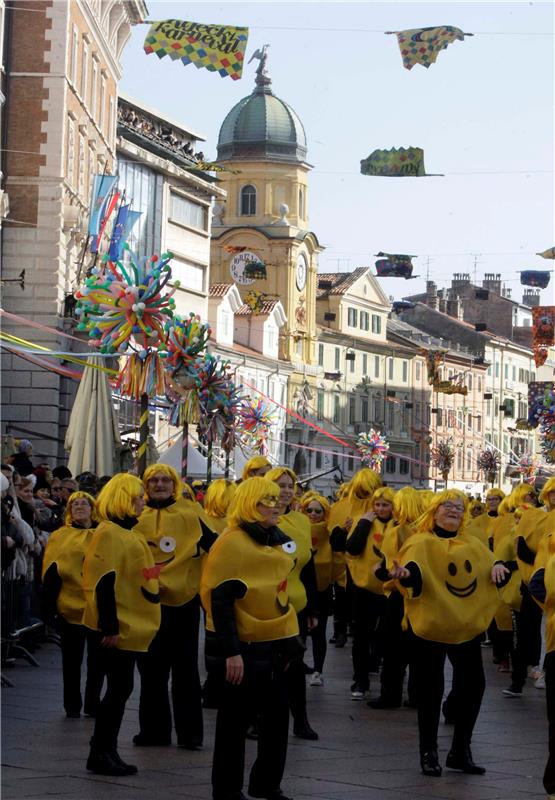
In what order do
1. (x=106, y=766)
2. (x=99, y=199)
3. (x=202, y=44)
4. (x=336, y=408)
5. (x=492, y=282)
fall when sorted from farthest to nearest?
(x=492, y=282) < (x=336, y=408) < (x=99, y=199) < (x=202, y=44) < (x=106, y=766)

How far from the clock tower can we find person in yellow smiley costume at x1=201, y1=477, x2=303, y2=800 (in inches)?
3128

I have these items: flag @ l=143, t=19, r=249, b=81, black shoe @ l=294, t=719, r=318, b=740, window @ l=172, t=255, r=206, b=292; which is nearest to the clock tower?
window @ l=172, t=255, r=206, b=292

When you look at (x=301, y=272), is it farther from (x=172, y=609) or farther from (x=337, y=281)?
(x=172, y=609)

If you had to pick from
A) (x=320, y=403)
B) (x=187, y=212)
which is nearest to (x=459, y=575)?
(x=187, y=212)

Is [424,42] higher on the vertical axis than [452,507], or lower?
higher

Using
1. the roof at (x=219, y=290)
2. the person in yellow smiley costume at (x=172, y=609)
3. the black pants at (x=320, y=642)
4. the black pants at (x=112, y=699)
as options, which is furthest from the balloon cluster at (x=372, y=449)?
the black pants at (x=112, y=699)


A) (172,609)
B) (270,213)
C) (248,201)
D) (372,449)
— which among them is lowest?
(172,609)

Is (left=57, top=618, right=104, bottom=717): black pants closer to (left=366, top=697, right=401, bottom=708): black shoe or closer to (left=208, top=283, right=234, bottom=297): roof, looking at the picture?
(left=366, top=697, right=401, bottom=708): black shoe

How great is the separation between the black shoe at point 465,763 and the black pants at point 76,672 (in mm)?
2726

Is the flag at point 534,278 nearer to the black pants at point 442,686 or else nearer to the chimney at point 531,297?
the black pants at point 442,686

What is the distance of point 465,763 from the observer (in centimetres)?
1036

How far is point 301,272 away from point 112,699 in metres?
80.9

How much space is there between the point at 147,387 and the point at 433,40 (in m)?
6.51

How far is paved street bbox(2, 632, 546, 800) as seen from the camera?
9508 millimetres
